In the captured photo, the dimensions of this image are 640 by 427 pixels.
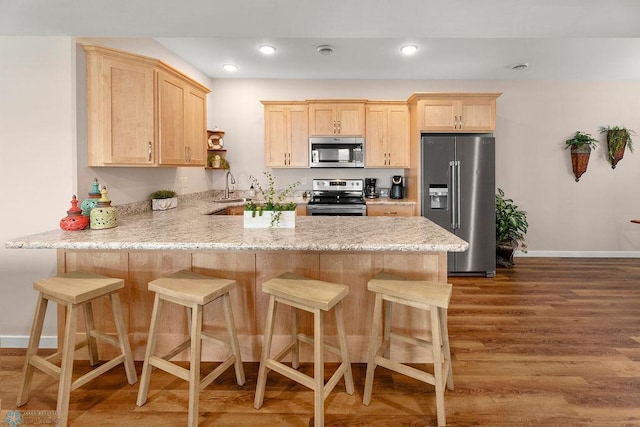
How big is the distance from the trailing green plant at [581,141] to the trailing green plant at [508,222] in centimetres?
123

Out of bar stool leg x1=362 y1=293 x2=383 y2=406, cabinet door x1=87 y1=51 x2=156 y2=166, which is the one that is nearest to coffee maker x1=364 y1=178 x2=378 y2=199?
cabinet door x1=87 y1=51 x2=156 y2=166

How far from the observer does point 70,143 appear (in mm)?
2582

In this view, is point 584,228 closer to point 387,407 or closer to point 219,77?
point 387,407

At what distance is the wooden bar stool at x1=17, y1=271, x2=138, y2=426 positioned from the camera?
1804mm

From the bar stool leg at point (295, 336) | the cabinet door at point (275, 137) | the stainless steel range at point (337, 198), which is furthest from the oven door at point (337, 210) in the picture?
the bar stool leg at point (295, 336)

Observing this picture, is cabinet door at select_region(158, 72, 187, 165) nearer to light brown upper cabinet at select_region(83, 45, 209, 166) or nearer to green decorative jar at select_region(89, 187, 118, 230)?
light brown upper cabinet at select_region(83, 45, 209, 166)

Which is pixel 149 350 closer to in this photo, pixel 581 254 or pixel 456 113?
pixel 456 113

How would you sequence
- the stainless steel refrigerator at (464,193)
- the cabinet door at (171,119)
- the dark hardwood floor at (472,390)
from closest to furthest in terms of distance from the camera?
1. the dark hardwood floor at (472,390)
2. the cabinet door at (171,119)
3. the stainless steel refrigerator at (464,193)

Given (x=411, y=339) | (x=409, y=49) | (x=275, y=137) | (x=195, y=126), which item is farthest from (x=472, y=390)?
(x=275, y=137)

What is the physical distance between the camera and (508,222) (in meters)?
4.87

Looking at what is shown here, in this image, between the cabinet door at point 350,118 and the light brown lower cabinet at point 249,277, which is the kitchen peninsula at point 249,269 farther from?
the cabinet door at point 350,118

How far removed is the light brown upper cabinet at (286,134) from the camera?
4973 mm

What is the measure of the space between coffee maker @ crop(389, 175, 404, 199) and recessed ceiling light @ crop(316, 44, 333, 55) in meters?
1.90

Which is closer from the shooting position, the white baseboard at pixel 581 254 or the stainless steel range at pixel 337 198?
the stainless steel range at pixel 337 198
